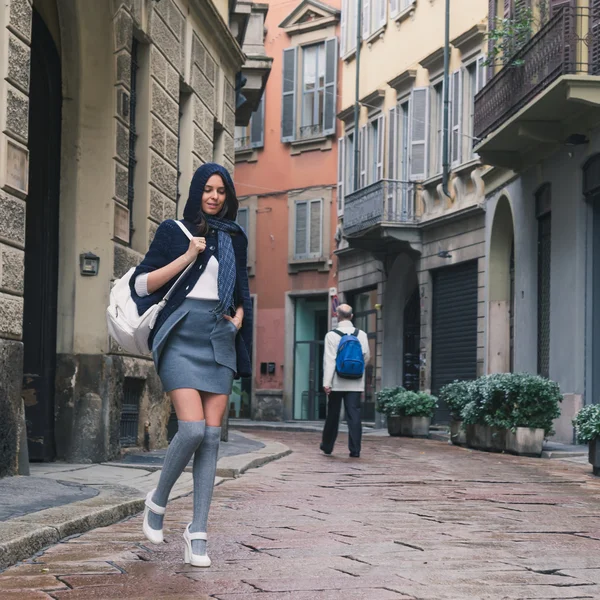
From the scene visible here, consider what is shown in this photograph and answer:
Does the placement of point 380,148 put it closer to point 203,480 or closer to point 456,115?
point 456,115

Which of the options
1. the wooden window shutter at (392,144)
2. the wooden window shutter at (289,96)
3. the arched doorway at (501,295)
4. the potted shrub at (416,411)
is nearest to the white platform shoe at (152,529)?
the potted shrub at (416,411)

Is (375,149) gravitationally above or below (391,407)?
above

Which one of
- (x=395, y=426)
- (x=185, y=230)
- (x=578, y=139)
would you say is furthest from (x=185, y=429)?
(x=395, y=426)

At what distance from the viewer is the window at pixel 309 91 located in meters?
33.3

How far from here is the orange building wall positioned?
3388 cm

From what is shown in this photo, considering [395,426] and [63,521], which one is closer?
[63,521]

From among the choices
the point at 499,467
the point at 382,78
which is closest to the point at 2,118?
the point at 499,467

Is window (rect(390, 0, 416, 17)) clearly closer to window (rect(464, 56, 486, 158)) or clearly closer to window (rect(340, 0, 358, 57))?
window (rect(340, 0, 358, 57))

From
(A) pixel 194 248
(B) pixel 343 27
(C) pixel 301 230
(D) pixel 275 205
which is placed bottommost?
(A) pixel 194 248

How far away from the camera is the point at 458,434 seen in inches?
721

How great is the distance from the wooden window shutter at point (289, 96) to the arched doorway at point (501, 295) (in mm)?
12107

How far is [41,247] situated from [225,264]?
19.3 ft

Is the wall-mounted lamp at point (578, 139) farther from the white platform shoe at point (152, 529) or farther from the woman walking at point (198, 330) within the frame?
the white platform shoe at point (152, 529)

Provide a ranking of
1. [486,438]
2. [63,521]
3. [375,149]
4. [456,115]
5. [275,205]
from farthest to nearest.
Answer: [275,205] < [375,149] < [456,115] < [486,438] < [63,521]
